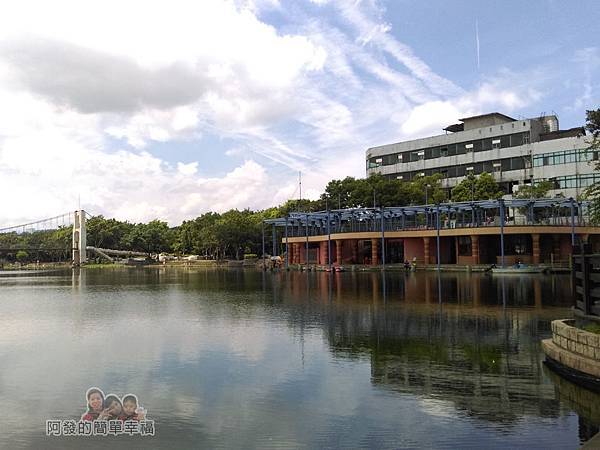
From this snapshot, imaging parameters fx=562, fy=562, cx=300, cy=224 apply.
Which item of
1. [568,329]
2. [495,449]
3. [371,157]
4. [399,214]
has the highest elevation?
[371,157]

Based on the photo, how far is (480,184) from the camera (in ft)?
248

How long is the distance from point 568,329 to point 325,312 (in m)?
13.4

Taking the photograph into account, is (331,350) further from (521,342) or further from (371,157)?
(371,157)

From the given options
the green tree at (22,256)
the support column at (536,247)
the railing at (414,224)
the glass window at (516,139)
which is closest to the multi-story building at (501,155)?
the glass window at (516,139)

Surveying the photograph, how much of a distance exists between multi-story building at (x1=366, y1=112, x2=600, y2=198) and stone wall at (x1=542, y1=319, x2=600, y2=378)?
6391 centimetres

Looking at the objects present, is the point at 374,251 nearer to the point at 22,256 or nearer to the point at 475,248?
the point at 475,248

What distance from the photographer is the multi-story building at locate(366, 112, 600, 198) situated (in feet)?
245

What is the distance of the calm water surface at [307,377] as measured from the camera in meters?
9.41

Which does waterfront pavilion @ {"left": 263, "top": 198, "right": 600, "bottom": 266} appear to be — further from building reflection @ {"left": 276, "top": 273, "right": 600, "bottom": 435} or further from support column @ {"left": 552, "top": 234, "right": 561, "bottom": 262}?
building reflection @ {"left": 276, "top": 273, "right": 600, "bottom": 435}

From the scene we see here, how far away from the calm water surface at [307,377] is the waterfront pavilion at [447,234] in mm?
34997

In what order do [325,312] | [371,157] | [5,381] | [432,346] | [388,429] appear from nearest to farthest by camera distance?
[388,429] → [5,381] → [432,346] → [325,312] → [371,157]

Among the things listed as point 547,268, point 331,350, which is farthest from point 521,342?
point 547,268

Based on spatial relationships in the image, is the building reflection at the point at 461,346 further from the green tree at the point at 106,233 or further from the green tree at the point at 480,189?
the green tree at the point at 106,233

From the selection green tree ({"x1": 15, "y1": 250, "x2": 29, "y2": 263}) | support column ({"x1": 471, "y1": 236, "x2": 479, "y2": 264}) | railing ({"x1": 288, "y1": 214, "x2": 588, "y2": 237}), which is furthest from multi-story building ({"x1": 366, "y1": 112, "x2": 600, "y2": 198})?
green tree ({"x1": 15, "y1": 250, "x2": 29, "y2": 263})
